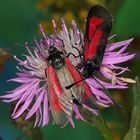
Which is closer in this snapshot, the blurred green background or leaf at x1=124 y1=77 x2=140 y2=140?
leaf at x1=124 y1=77 x2=140 y2=140

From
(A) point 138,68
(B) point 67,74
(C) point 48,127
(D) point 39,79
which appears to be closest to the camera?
(B) point 67,74

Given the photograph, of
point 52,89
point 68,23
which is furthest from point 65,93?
point 68,23

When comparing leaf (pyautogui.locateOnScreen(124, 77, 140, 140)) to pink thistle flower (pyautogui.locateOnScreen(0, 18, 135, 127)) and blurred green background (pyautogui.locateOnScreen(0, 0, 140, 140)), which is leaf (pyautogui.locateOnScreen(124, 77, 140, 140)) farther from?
blurred green background (pyautogui.locateOnScreen(0, 0, 140, 140))

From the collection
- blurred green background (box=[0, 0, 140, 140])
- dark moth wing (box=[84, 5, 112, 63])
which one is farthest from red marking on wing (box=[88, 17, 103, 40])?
blurred green background (box=[0, 0, 140, 140])

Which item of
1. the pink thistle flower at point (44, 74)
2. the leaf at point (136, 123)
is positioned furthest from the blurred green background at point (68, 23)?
the leaf at point (136, 123)

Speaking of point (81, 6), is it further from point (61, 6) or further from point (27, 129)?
point (27, 129)

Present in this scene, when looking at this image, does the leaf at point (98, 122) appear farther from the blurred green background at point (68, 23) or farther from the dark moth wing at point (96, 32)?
the blurred green background at point (68, 23)

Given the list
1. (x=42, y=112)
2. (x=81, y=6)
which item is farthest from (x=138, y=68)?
(x=42, y=112)

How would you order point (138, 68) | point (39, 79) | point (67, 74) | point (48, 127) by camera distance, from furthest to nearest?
1. point (48, 127)
2. point (138, 68)
3. point (39, 79)
4. point (67, 74)
